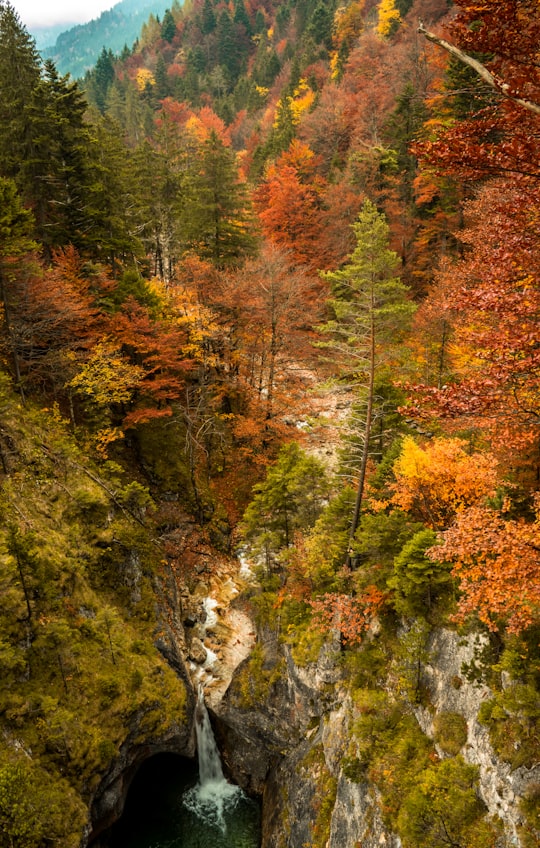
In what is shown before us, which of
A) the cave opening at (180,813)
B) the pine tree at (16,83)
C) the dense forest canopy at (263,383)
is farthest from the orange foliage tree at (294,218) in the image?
the cave opening at (180,813)

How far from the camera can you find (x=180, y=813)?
57.2 ft

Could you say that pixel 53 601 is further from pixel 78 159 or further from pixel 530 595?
pixel 78 159

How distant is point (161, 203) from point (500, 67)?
1364 inches

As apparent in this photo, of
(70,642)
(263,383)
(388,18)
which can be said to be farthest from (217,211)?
(388,18)

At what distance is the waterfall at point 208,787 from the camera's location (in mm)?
17547

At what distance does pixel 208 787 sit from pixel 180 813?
55.2 inches

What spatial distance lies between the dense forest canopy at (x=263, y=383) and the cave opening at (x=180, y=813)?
15.7ft

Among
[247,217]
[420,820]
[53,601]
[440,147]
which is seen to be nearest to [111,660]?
[53,601]

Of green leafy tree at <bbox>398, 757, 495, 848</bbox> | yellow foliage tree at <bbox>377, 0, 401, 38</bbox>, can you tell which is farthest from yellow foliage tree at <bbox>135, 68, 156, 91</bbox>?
green leafy tree at <bbox>398, 757, 495, 848</bbox>

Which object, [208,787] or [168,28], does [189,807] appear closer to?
[208,787]

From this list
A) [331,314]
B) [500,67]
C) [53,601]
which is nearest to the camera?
[500,67]

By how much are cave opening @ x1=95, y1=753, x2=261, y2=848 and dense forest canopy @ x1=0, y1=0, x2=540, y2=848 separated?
4775 mm

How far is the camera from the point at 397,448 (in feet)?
50.1

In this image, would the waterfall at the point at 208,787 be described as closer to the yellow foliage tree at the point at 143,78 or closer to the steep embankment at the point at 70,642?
the steep embankment at the point at 70,642
